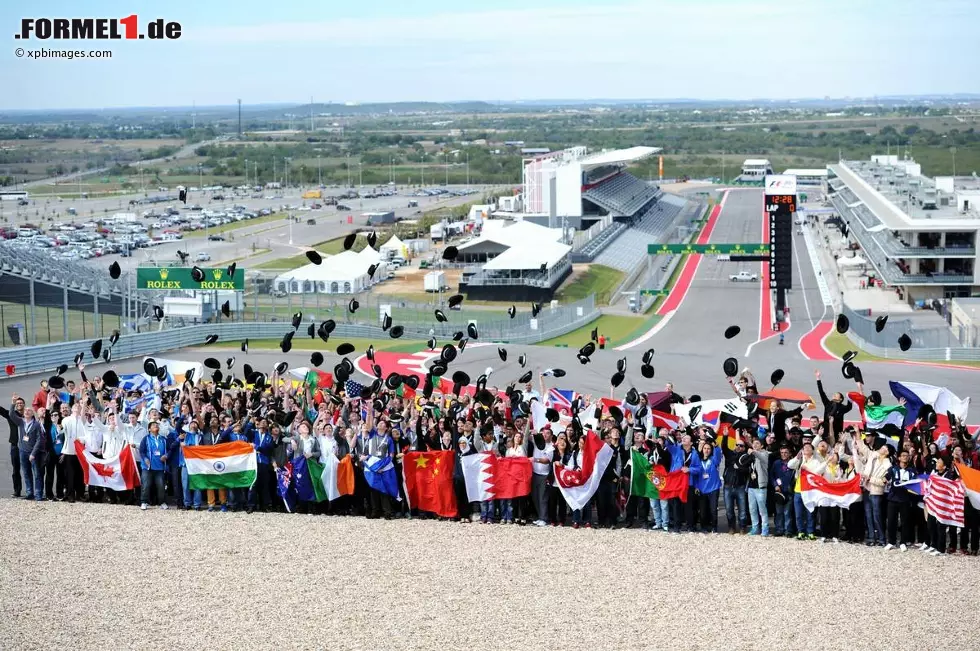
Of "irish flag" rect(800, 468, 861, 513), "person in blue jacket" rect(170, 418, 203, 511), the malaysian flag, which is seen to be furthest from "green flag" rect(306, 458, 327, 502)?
the malaysian flag

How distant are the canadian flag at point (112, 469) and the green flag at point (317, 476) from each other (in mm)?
2487

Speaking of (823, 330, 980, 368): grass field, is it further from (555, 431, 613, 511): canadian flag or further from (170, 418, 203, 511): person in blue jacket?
(170, 418, 203, 511): person in blue jacket

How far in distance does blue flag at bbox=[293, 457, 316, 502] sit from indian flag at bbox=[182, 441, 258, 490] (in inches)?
21.1

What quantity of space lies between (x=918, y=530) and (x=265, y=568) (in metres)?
7.55

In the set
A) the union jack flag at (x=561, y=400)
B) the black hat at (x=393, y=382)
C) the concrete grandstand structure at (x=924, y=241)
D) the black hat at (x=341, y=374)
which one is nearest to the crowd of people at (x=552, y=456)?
the union jack flag at (x=561, y=400)

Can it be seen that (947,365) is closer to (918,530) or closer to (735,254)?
(918,530)

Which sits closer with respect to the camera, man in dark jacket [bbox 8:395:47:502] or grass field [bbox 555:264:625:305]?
man in dark jacket [bbox 8:395:47:502]

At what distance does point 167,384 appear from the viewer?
918 inches

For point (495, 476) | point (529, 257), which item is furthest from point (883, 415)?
point (529, 257)

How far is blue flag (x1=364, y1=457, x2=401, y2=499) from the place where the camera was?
51.8 ft

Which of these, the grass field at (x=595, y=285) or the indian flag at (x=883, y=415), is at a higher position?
the indian flag at (x=883, y=415)

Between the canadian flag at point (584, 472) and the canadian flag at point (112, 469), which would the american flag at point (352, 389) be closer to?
the canadian flag at point (112, 469)

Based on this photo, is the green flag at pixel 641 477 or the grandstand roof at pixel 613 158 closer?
the green flag at pixel 641 477

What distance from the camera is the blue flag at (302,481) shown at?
1603 cm
